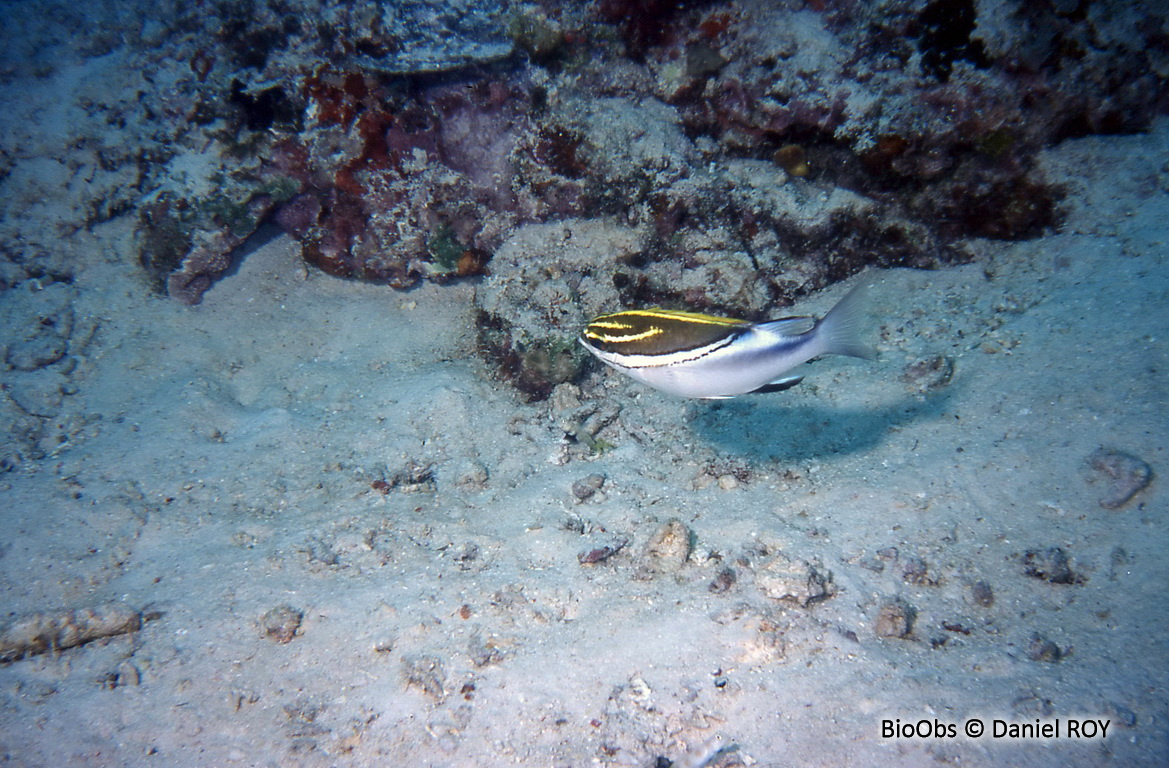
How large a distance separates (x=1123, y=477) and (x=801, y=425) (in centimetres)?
204

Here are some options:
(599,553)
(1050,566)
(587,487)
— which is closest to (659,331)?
(599,553)

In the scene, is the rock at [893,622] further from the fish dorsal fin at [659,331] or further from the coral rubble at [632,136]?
the coral rubble at [632,136]

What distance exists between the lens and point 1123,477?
3.46 metres

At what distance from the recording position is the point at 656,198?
5523mm

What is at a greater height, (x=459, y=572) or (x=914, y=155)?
(x=914, y=155)

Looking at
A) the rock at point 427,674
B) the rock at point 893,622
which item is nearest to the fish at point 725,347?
the rock at point 893,622

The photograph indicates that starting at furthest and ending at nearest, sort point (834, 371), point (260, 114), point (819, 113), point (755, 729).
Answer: point (260, 114) → point (819, 113) → point (834, 371) → point (755, 729)

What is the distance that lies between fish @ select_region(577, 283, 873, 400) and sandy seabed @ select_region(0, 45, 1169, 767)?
4.46 ft

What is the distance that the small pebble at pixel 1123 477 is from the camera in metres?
3.43

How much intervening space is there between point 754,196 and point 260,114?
6.13 metres

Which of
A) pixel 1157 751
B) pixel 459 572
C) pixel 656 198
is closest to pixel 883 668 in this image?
pixel 1157 751

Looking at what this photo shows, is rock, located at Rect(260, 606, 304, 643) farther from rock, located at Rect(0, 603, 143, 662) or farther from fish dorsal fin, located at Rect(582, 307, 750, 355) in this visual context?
fish dorsal fin, located at Rect(582, 307, 750, 355)

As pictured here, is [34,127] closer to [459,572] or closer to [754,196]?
[459,572]

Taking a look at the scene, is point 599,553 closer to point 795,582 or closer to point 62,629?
point 795,582
